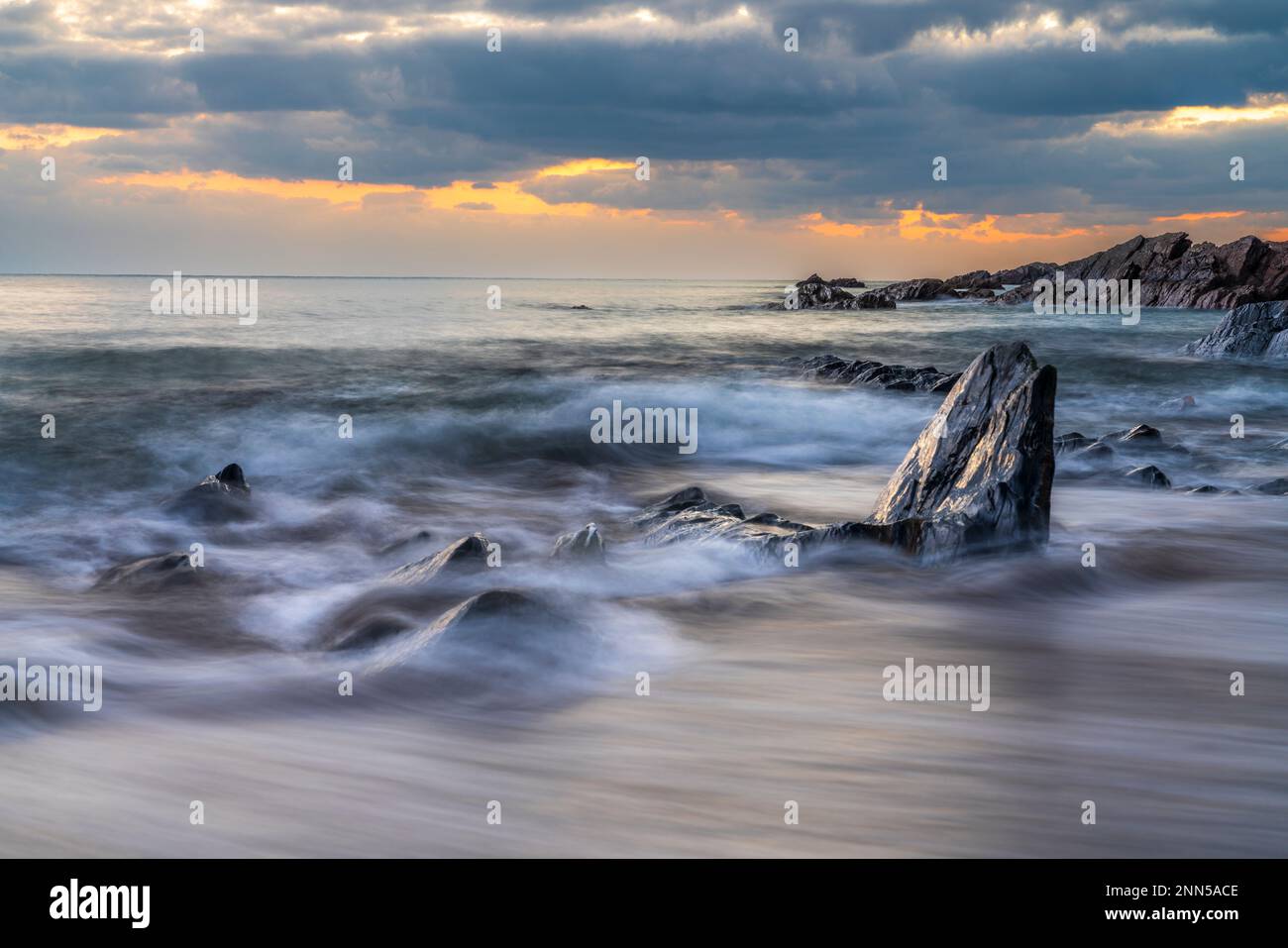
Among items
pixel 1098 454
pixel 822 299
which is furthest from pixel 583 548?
pixel 822 299

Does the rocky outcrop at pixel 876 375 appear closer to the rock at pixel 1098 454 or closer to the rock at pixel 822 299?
the rock at pixel 1098 454

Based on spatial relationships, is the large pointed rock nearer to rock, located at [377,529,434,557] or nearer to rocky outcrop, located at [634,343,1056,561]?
rocky outcrop, located at [634,343,1056,561]

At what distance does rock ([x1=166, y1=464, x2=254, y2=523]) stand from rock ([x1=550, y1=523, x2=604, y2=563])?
14.2 ft

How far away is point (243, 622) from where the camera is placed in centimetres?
818

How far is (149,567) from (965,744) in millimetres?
6959

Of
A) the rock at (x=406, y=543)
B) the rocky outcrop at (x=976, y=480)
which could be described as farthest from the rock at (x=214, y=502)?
the rocky outcrop at (x=976, y=480)

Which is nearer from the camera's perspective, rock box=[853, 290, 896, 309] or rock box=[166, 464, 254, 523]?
rock box=[166, 464, 254, 523]

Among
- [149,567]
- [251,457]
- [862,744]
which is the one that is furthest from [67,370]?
[862,744]

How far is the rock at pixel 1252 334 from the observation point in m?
31.3

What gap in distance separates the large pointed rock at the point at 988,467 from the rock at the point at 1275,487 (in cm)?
460

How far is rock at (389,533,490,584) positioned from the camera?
8625 mm

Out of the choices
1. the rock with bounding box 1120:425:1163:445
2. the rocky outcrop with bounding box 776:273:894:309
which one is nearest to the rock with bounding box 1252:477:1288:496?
the rock with bounding box 1120:425:1163:445
